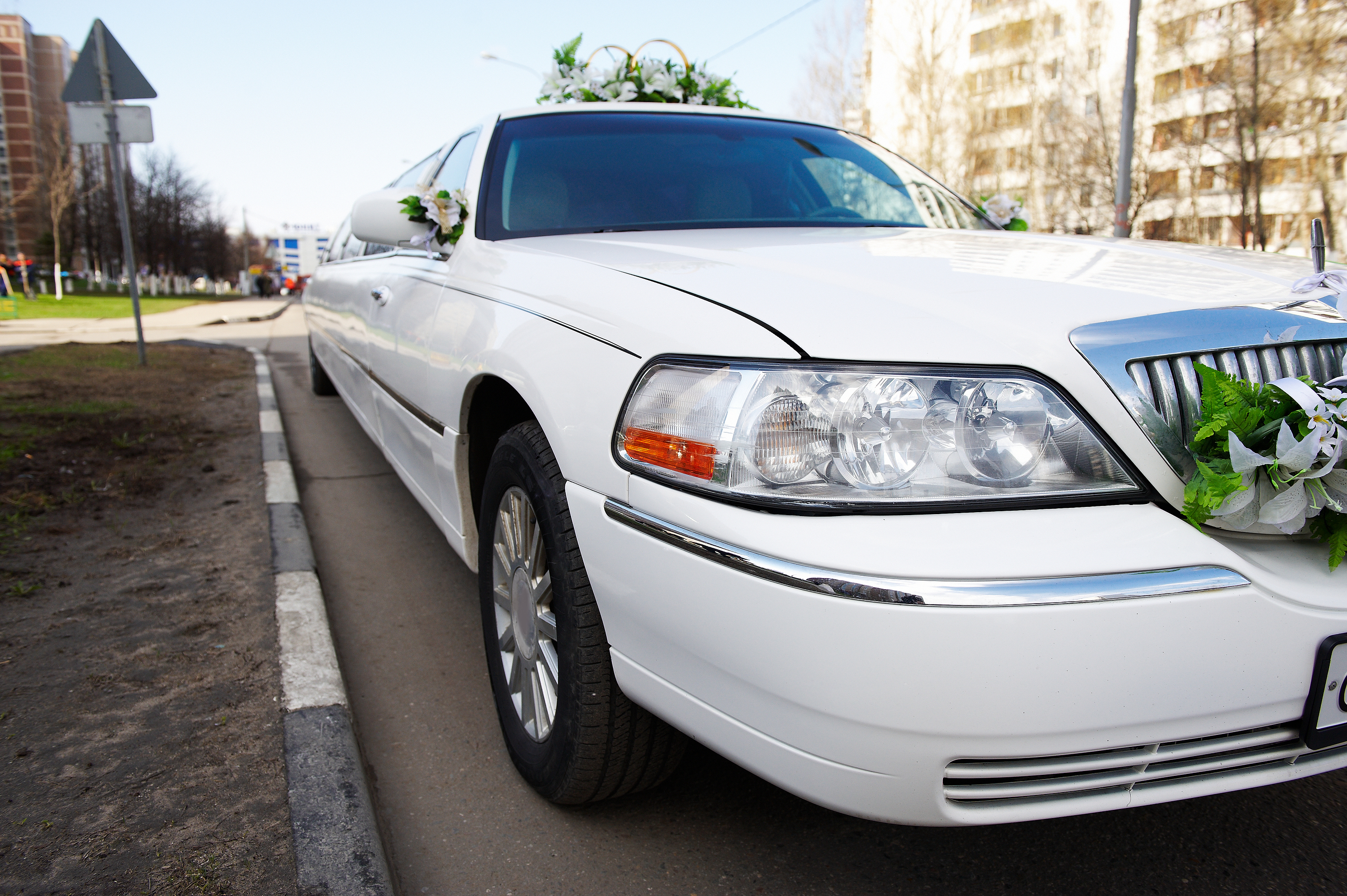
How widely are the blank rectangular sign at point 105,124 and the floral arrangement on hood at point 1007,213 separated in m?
7.24

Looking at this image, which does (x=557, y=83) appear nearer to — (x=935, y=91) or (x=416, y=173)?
(x=416, y=173)

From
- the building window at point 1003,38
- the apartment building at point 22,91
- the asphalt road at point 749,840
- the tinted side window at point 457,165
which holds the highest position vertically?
the apartment building at point 22,91

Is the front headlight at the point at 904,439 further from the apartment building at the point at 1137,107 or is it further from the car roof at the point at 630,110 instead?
the apartment building at the point at 1137,107

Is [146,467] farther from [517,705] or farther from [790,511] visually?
[790,511]

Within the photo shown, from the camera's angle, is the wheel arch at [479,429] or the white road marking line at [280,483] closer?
the wheel arch at [479,429]

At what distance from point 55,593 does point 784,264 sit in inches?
108

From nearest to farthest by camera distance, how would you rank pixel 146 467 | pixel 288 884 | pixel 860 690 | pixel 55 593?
pixel 860 690
pixel 288 884
pixel 55 593
pixel 146 467

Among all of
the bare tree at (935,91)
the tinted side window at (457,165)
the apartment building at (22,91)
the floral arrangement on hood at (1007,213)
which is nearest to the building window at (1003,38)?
the bare tree at (935,91)

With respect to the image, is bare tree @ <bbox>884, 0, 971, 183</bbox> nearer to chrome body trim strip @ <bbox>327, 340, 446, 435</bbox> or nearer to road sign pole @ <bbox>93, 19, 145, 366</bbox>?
road sign pole @ <bbox>93, 19, 145, 366</bbox>

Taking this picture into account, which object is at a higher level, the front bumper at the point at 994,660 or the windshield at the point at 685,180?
the windshield at the point at 685,180

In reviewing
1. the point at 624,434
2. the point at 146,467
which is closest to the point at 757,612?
the point at 624,434

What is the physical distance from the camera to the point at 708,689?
4.51ft

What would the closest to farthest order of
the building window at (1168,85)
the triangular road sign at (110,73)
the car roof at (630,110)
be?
the car roof at (630,110)
the triangular road sign at (110,73)
the building window at (1168,85)

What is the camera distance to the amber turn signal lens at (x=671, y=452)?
135 centimetres
